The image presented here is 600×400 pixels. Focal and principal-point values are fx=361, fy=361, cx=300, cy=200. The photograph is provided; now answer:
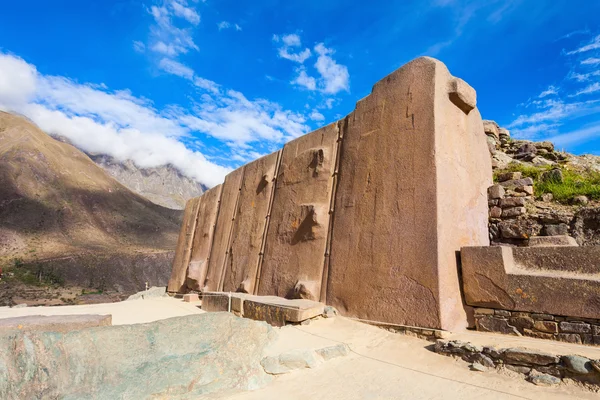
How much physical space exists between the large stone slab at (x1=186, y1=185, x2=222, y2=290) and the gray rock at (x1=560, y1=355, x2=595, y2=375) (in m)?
9.79

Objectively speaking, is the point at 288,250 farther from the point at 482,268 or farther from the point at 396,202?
the point at 482,268

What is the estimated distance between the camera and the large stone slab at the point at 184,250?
1311 cm

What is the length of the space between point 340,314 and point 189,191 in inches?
4057

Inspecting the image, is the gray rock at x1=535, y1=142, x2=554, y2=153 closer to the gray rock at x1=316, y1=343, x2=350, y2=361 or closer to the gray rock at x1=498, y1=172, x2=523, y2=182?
the gray rock at x1=498, y1=172, x2=523, y2=182

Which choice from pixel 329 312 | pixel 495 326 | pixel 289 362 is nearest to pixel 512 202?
pixel 495 326

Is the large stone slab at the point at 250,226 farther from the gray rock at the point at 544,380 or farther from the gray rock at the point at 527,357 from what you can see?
the gray rock at the point at 544,380

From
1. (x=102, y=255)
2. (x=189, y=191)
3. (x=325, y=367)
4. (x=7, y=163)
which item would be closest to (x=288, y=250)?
(x=325, y=367)

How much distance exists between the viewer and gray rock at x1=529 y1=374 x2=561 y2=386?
3.23m

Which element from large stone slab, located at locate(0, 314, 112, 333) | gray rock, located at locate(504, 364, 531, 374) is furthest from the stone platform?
gray rock, located at locate(504, 364, 531, 374)

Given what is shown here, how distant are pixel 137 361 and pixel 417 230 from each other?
384 cm

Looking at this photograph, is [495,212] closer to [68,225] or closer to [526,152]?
[526,152]

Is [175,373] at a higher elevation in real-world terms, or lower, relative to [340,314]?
lower

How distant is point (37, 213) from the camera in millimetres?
41562

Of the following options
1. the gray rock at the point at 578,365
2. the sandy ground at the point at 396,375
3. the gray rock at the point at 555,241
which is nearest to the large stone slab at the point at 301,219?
the sandy ground at the point at 396,375
